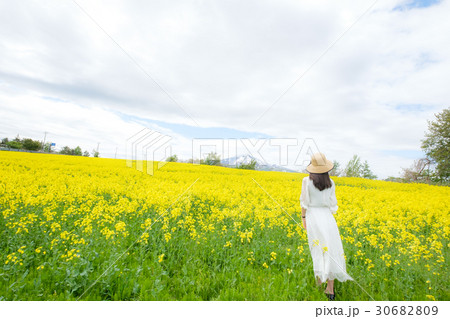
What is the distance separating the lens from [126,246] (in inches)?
165

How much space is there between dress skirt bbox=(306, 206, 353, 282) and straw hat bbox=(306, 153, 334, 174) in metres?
0.60

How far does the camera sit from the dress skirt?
305cm

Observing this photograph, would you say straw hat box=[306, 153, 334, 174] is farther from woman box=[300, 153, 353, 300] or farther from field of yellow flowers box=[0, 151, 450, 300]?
field of yellow flowers box=[0, 151, 450, 300]

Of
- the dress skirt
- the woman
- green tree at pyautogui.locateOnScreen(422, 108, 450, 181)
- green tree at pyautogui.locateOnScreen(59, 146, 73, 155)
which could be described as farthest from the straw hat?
green tree at pyautogui.locateOnScreen(59, 146, 73, 155)

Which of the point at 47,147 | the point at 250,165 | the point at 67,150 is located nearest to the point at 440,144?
the point at 250,165

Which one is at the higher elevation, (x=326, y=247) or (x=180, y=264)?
(x=326, y=247)

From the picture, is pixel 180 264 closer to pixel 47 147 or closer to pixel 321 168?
pixel 321 168

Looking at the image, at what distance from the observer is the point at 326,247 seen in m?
3.06

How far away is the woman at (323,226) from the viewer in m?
3.05

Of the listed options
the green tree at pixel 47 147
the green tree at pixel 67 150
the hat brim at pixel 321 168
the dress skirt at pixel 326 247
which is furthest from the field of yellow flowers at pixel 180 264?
the green tree at pixel 67 150

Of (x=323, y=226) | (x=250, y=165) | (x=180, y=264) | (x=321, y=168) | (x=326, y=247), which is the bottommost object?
(x=180, y=264)

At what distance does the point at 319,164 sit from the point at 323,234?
1036mm

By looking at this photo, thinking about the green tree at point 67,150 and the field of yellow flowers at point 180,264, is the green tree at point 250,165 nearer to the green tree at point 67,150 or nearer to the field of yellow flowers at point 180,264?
the field of yellow flowers at point 180,264
